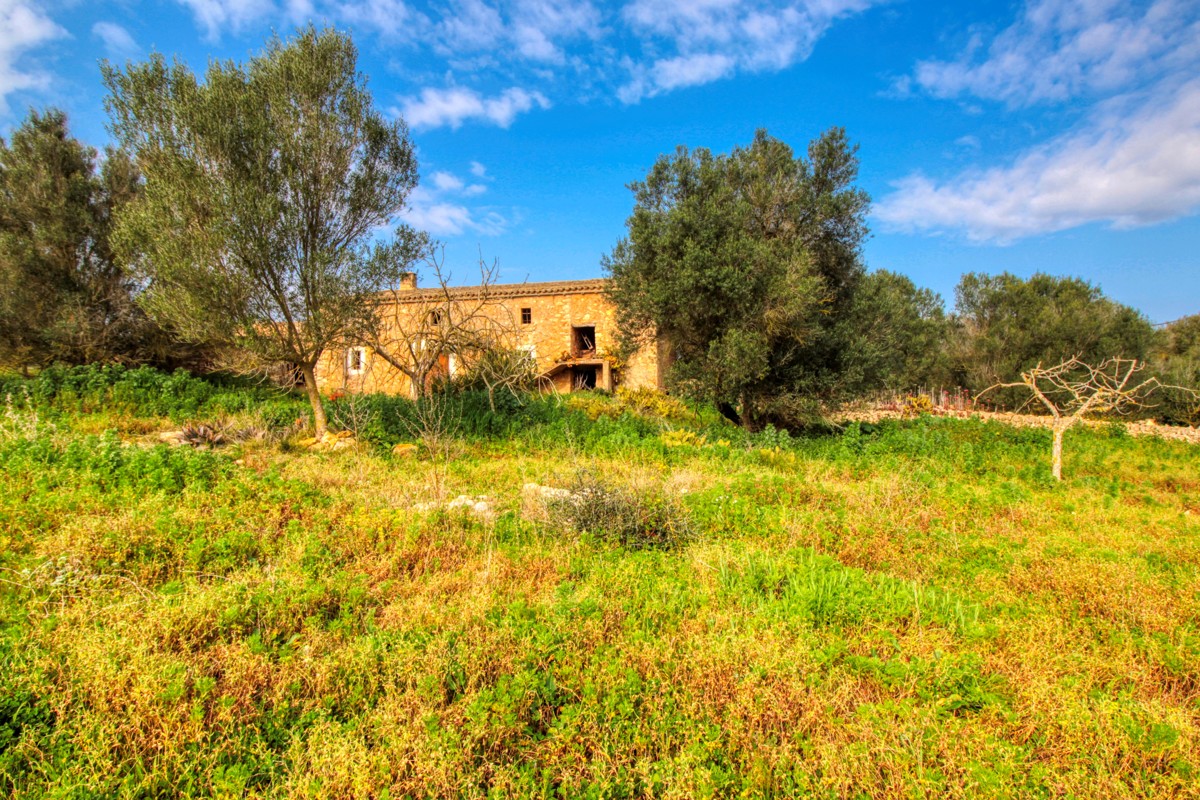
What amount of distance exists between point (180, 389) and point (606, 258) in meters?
10.8

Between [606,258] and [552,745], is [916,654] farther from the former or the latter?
[606,258]

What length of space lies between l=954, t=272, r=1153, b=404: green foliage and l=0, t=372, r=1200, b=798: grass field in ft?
72.5

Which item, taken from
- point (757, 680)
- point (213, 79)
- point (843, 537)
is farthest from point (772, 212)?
point (757, 680)

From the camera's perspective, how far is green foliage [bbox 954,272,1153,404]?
76.7ft

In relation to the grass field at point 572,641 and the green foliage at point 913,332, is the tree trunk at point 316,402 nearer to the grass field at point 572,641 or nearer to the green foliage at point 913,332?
the grass field at point 572,641

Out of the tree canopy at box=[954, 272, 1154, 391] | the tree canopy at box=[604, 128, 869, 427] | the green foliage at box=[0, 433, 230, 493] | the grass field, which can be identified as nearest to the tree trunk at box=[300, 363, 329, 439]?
the grass field

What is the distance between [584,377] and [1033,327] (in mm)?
20555

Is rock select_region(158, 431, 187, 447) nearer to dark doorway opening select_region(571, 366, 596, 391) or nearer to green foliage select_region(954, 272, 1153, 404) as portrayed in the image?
dark doorway opening select_region(571, 366, 596, 391)

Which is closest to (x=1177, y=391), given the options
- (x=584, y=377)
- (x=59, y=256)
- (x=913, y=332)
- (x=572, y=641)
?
(x=913, y=332)

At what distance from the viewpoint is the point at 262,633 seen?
3.36m

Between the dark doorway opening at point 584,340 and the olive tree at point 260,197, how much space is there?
12.8 metres

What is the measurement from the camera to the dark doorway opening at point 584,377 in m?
23.5

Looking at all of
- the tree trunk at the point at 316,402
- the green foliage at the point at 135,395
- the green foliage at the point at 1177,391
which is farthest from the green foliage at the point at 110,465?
the green foliage at the point at 1177,391

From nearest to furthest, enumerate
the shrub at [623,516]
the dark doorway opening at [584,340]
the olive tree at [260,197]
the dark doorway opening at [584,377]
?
the shrub at [623,516]
the olive tree at [260,197]
the dark doorway opening at [584,340]
the dark doorway opening at [584,377]
